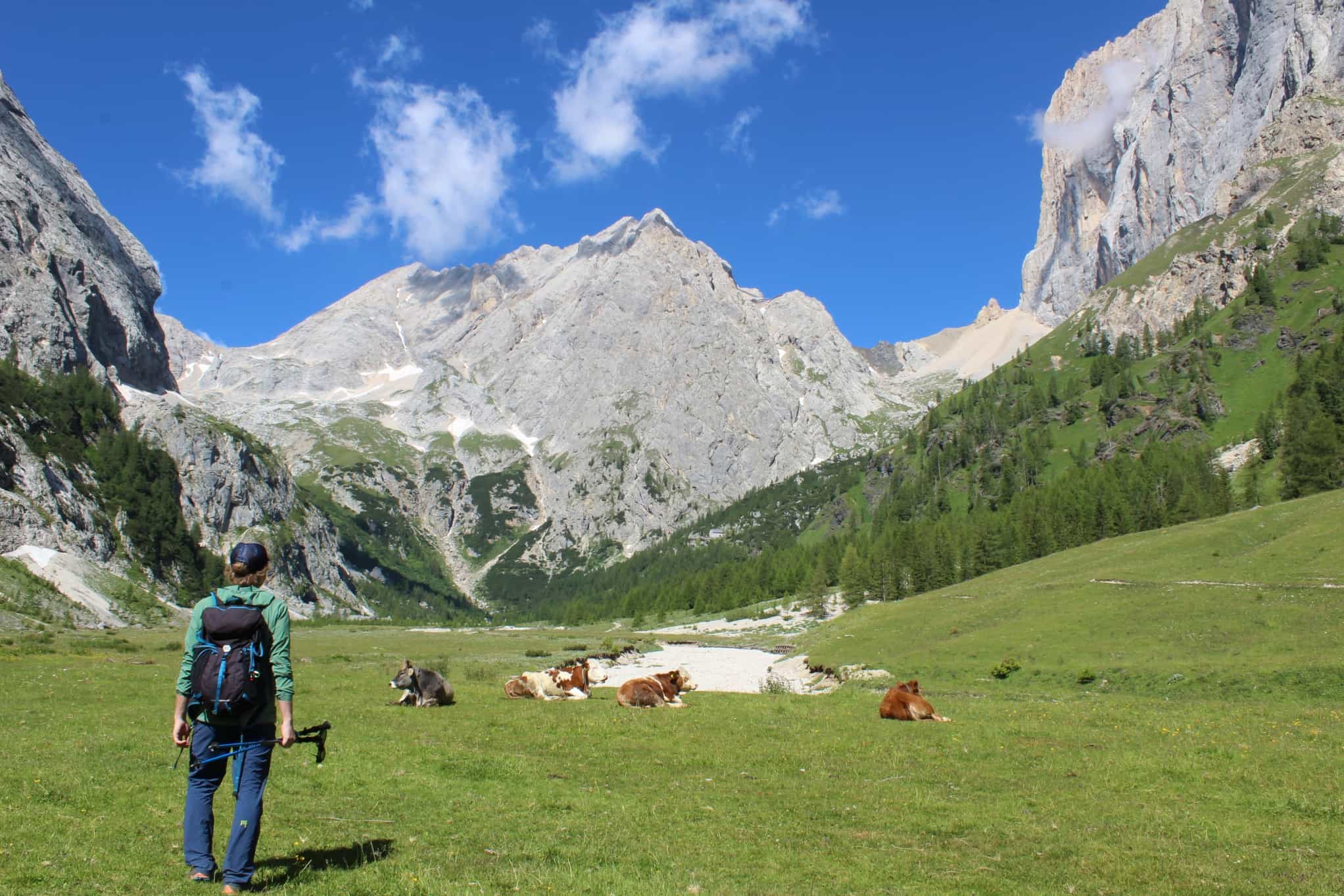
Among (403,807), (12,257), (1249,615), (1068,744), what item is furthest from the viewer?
(12,257)

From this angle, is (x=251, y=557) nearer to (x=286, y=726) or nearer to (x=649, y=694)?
(x=286, y=726)

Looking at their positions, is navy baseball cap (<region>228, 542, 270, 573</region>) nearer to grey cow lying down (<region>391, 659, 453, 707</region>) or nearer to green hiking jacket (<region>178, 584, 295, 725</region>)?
A: green hiking jacket (<region>178, 584, 295, 725</region>)

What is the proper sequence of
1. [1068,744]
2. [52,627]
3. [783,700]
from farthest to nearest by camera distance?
[52,627], [783,700], [1068,744]

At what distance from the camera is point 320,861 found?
10242mm

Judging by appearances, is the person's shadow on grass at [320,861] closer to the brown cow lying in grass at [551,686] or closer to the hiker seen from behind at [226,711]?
the hiker seen from behind at [226,711]

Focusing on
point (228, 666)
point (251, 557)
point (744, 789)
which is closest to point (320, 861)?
point (228, 666)

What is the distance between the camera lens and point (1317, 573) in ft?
135

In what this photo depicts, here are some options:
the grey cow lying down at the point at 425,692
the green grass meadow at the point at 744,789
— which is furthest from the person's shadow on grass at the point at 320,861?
the grey cow lying down at the point at 425,692

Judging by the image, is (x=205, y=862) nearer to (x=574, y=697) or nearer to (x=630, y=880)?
(x=630, y=880)

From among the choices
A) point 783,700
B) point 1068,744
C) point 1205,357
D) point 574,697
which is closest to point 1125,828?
point 1068,744

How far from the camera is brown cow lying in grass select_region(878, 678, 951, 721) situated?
78.2ft

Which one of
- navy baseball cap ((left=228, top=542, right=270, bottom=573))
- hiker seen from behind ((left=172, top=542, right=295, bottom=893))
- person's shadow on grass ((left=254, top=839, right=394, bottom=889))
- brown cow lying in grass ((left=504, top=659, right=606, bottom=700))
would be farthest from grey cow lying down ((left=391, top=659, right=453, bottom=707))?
navy baseball cap ((left=228, top=542, right=270, bottom=573))

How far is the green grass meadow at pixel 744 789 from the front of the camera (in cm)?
991

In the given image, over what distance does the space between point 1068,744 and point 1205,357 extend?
214 m
